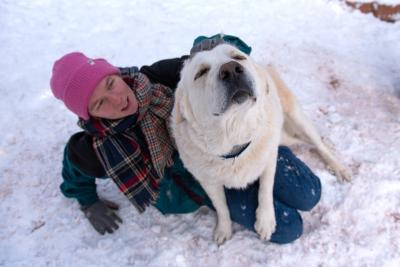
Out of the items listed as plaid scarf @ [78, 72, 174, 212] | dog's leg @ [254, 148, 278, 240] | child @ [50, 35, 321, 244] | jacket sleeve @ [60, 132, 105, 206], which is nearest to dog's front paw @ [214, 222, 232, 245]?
child @ [50, 35, 321, 244]

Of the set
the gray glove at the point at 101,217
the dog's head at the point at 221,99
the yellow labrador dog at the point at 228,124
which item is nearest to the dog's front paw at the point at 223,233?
the yellow labrador dog at the point at 228,124

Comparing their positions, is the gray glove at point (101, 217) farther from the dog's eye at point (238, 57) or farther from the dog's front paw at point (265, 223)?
the dog's eye at point (238, 57)

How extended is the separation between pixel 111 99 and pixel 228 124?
688 mm

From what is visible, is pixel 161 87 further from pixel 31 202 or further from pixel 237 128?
pixel 31 202

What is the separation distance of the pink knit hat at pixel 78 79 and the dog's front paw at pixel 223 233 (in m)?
1.21

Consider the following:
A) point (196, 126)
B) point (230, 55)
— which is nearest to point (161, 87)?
point (196, 126)

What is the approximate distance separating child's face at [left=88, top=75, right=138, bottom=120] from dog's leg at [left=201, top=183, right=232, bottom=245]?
81 centimetres

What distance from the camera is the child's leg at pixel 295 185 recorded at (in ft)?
8.23

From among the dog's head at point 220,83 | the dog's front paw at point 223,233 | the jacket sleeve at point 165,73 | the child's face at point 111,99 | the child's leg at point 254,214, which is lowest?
the dog's front paw at point 223,233

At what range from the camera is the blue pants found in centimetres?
242

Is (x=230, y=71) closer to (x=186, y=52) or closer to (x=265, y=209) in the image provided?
(x=265, y=209)

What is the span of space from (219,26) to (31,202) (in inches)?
109

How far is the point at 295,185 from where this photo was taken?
8.36 feet

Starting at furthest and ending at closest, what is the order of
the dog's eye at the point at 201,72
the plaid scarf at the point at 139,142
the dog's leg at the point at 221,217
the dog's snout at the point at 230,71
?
1. the dog's leg at the point at 221,217
2. the plaid scarf at the point at 139,142
3. the dog's eye at the point at 201,72
4. the dog's snout at the point at 230,71
